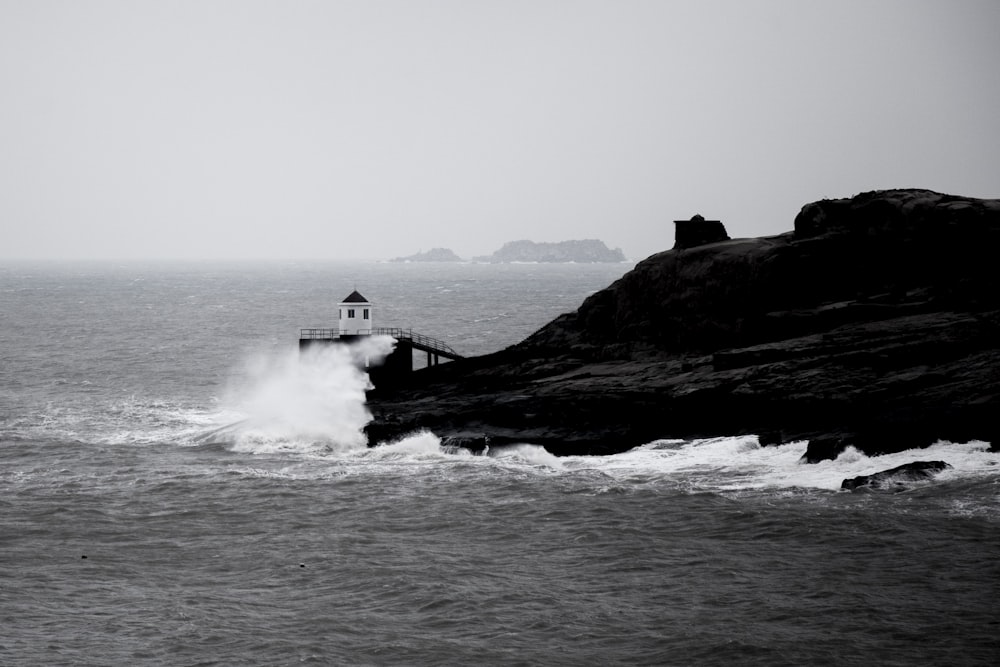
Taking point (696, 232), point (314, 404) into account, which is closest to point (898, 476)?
point (696, 232)

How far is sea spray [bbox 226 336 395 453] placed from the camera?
55.0m

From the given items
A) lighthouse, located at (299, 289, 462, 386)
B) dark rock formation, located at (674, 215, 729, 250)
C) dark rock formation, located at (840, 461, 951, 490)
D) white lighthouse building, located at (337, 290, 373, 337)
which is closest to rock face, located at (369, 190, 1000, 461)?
dark rock formation, located at (674, 215, 729, 250)

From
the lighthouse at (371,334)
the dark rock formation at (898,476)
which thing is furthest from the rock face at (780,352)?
the dark rock formation at (898,476)

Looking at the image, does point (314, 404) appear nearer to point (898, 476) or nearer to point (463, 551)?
point (463, 551)

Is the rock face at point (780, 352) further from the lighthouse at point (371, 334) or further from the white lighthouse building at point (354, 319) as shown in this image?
the white lighthouse building at point (354, 319)

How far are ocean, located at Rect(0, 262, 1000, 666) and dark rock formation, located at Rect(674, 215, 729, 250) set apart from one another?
16.6m

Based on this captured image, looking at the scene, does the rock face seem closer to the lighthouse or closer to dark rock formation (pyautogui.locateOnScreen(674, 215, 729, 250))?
dark rock formation (pyautogui.locateOnScreen(674, 215, 729, 250))

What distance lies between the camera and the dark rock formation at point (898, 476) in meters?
41.0

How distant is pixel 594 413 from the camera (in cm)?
5100

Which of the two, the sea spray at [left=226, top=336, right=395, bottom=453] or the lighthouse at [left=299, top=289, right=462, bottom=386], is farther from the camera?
the lighthouse at [left=299, top=289, right=462, bottom=386]

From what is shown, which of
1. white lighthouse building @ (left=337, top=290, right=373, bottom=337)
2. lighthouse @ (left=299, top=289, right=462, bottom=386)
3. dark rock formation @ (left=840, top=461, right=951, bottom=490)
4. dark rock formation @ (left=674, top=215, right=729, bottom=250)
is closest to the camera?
dark rock formation @ (left=840, top=461, right=951, bottom=490)

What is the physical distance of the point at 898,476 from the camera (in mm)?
41312

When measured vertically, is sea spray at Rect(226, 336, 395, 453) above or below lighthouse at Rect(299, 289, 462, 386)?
below

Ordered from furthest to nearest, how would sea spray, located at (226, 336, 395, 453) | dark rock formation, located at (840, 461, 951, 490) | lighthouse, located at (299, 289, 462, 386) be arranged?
1. lighthouse, located at (299, 289, 462, 386)
2. sea spray, located at (226, 336, 395, 453)
3. dark rock formation, located at (840, 461, 951, 490)
